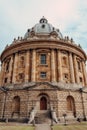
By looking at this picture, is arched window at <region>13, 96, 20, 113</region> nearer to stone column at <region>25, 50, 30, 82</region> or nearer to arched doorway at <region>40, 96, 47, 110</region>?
arched doorway at <region>40, 96, 47, 110</region>

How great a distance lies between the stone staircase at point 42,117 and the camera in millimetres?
23663

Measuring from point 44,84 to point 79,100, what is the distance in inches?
263

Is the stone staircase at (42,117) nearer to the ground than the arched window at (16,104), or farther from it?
nearer to the ground

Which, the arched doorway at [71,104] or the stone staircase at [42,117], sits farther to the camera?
the arched doorway at [71,104]

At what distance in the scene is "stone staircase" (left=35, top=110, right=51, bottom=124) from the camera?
77.6ft

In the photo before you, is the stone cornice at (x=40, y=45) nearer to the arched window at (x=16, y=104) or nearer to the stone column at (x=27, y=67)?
the stone column at (x=27, y=67)

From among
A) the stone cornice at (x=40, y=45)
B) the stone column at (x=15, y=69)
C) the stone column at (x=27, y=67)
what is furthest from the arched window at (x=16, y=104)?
the stone cornice at (x=40, y=45)

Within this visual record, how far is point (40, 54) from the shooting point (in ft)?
119

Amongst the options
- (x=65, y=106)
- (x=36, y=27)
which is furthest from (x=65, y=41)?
(x=65, y=106)

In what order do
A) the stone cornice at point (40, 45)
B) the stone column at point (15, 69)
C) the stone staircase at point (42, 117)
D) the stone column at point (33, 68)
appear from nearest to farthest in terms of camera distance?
the stone staircase at point (42, 117) → the stone column at point (33, 68) → the stone column at point (15, 69) → the stone cornice at point (40, 45)

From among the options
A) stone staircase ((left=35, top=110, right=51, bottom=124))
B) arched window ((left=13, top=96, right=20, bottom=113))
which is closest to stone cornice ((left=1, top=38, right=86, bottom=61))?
arched window ((left=13, top=96, right=20, bottom=113))

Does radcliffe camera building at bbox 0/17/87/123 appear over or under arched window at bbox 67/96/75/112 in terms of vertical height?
over

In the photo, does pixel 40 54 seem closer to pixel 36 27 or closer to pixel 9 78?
pixel 9 78

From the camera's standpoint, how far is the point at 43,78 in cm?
3391
